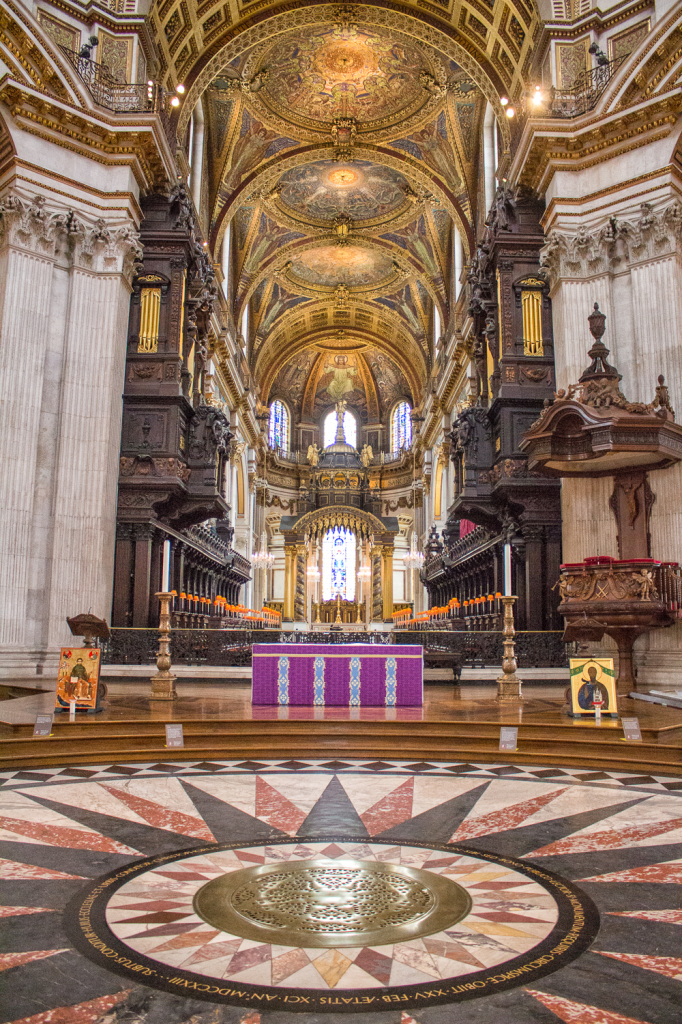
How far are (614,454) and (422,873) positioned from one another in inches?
332

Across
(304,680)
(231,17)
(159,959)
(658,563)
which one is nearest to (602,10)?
(231,17)

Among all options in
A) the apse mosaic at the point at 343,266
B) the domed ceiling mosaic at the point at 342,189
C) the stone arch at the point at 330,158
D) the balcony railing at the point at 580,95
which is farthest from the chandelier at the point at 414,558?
the balcony railing at the point at 580,95

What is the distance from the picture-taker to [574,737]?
271 inches

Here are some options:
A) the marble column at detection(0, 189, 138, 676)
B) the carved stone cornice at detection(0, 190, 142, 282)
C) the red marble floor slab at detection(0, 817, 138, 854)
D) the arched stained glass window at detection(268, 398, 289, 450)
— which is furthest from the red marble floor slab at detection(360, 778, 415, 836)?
the arched stained glass window at detection(268, 398, 289, 450)

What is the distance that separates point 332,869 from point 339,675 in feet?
18.6

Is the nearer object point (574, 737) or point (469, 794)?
point (469, 794)

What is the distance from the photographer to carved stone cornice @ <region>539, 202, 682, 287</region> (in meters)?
12.3

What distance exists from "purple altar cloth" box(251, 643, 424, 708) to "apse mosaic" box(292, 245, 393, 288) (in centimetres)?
2560

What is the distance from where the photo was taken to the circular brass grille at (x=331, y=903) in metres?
2.84

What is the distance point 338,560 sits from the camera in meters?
42.7

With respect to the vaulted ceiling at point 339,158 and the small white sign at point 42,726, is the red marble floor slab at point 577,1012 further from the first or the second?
the vaulted ceiling at point 339,158

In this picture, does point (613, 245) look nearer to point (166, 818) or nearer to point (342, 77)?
point (166, 818)

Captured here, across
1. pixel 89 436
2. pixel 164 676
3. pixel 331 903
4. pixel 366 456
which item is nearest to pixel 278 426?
pixel 366 456

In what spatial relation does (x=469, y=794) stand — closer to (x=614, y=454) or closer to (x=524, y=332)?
(x=614, y=454)
